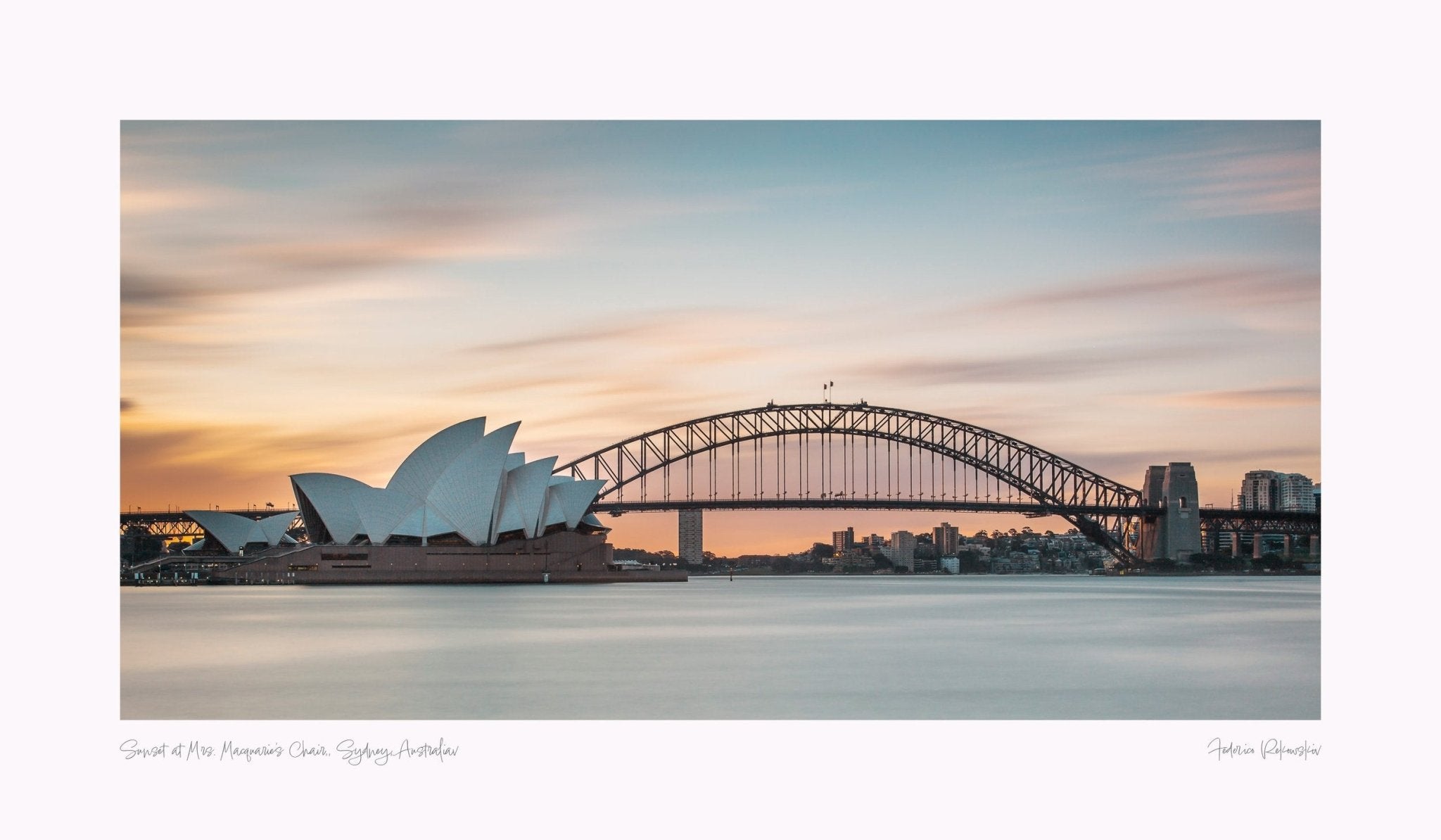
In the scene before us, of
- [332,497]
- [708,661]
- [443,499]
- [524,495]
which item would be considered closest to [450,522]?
[443,499]

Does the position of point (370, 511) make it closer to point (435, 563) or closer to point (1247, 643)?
point (435, 563)

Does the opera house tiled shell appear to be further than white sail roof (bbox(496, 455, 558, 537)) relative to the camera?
No

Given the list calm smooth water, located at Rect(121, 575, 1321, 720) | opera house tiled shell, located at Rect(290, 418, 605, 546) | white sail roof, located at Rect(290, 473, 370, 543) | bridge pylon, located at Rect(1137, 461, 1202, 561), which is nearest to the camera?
calm smooth water, located at Rect(121, 575, 1321, 720)

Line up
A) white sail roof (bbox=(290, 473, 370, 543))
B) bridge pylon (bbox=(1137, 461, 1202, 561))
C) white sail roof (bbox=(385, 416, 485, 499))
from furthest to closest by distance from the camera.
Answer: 1. bridge pylon (bbox=(1137, 461, 1202, 561))
2. white sail roof (bbox=(290, 473, 370, 543))
3. white sail roof (bbox=(385, 416, 485, 499))

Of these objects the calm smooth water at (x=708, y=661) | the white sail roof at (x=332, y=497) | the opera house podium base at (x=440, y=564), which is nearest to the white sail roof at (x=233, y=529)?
the opera house podium base at (x=440, y=564)

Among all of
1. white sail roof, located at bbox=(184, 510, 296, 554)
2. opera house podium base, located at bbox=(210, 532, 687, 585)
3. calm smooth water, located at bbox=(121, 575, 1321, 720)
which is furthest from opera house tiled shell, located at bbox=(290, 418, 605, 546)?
white sail roof, located at bbox=(184, 510, 296, 554)

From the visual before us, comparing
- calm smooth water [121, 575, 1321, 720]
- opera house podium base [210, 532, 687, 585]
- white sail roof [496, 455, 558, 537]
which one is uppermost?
white sail roof [496, 455, 558, 537]

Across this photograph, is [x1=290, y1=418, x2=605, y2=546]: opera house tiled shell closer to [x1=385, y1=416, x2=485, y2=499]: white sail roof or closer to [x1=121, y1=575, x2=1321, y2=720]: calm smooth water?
[x1=385, y1=416, x2=485, y2=499]: white sail roof
